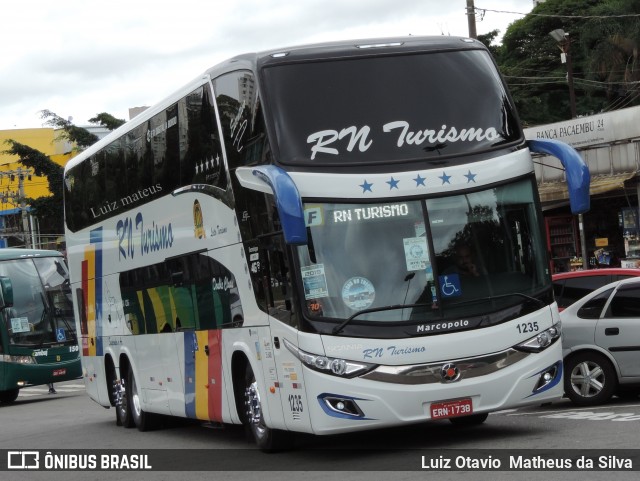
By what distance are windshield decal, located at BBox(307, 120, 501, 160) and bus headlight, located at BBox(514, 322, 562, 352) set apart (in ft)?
6.41

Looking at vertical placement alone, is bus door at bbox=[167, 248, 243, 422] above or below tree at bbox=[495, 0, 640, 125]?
below

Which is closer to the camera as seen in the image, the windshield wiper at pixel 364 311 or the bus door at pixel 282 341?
the windshield wiper at pixel 364 311

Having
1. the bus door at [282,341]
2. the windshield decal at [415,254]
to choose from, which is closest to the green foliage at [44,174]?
the bus door at [282,341]

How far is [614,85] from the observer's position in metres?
58.8

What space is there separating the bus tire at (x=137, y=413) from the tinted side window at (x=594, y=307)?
6.74 metres

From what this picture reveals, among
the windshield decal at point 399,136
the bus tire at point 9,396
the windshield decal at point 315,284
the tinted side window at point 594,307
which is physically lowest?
the bus tire at point 9,396

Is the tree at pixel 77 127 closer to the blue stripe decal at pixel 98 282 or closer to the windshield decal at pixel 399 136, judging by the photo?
the blue stripe decal at pixel 98 282

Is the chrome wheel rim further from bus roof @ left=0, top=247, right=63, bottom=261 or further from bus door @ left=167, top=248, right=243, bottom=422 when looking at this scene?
bus roof @ left=0, top=247, right=63, bottom=261

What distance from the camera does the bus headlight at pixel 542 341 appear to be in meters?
12.0

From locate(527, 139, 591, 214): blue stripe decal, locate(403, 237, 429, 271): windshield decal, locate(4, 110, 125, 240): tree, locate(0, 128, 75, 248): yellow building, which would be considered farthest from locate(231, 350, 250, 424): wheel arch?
locate(4, 110, 125, 240): tree

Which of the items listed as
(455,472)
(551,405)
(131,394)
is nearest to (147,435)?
(131,394)

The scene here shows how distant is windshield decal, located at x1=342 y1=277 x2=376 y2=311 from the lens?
457 inches

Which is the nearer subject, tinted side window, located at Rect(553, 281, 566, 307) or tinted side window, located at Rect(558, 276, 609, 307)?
tinted side window, located at Rect(558, 276, 609, 307)

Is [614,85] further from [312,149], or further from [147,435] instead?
[312,149]
